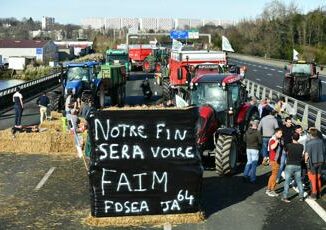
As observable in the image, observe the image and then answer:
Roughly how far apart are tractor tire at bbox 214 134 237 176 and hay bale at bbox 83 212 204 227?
3657 millimetres

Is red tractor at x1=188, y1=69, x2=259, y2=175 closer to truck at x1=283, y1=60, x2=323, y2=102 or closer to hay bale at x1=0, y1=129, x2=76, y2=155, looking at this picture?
hay bale at x1=0, y1=129, x2=76, y2=155

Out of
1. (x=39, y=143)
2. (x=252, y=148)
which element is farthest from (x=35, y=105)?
(x=252, y=148)

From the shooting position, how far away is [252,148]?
13586 mm

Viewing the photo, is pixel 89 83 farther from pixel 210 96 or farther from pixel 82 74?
pixel 210 96

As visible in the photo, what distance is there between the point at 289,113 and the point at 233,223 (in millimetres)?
12762

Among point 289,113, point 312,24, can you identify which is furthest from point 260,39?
point 289,113

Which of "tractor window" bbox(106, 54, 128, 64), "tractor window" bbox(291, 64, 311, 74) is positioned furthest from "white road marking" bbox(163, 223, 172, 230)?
"tractor window" bbox(106, 54, 128, 64)

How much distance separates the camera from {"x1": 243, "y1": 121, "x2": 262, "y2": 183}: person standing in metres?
13.5

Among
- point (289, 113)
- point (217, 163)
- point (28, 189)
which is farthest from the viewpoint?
point (289, 113)

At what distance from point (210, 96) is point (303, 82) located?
739 inches

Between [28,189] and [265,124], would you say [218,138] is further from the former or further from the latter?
[28,189]

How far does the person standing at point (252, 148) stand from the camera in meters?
13.5

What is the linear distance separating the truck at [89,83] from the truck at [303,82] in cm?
1061

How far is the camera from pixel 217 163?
1427 centimetres
